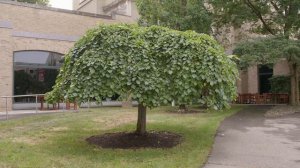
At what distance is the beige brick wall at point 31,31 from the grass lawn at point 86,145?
632cm

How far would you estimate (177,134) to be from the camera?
11.3 meters

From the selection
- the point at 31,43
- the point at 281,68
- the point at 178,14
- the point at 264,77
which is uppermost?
the point at 178,14

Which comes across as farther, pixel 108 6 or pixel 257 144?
pixel 108 6

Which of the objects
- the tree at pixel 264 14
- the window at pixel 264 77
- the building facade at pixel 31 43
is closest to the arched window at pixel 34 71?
the building facade at pixel 31 43

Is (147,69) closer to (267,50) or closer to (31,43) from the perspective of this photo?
(267,50)

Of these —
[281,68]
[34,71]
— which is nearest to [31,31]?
[34,71]

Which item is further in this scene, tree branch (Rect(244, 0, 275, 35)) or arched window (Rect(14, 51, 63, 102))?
arched window (Rect(14, 51, 63, 102))

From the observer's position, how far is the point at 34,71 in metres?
21.5

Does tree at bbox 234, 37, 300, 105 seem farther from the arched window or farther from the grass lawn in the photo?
the arched window

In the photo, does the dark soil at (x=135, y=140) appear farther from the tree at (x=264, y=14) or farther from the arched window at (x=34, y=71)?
the arched window at (x=34, y=71)

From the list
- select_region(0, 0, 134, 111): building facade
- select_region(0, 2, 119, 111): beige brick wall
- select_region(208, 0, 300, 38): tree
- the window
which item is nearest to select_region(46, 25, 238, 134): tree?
select_region(208, 0, 300, 38): tree

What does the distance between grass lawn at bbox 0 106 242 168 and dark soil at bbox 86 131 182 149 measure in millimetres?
299

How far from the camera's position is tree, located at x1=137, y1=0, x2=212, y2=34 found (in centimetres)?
1867

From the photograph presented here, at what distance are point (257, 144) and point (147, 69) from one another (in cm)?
372
